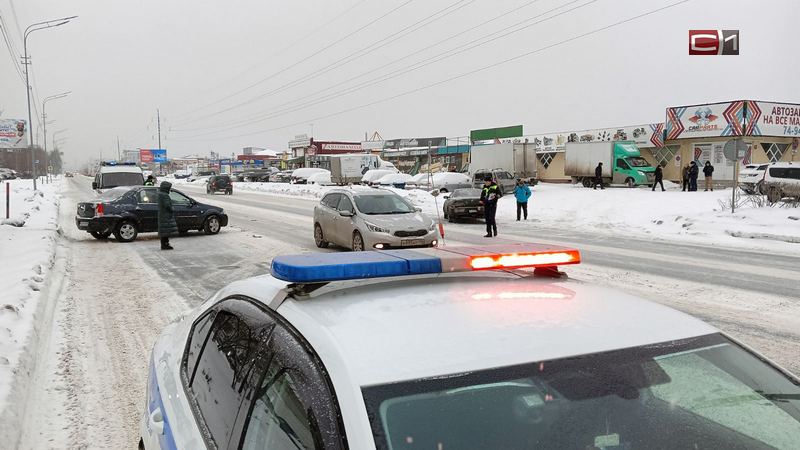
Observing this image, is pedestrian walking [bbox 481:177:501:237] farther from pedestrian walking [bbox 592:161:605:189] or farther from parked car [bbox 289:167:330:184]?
parked car [bbox 289:167:330:184]

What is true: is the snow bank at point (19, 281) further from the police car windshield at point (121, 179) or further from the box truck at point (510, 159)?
the box truck at point (510, 159)

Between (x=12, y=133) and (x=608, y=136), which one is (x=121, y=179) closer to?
(x=12, y=133)

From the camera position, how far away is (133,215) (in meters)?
16.8

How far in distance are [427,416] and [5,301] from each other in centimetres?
812

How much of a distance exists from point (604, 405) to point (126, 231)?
17.3 meters

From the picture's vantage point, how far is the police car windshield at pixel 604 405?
1.50 metres

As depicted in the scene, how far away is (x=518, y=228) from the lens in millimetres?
20594

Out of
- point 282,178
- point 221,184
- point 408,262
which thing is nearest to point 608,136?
point 221,184

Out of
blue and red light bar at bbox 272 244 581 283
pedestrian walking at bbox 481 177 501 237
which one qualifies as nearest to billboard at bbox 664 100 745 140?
pedestrian walking at bbox 481 177 501 237

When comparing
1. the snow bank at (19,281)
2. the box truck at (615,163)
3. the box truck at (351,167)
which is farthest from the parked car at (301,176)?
the snow bank at (19,281)

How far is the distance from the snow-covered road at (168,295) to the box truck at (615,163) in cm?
2328

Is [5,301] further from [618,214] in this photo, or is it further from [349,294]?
[618,214]

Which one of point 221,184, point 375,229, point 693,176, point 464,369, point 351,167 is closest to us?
point 464,369

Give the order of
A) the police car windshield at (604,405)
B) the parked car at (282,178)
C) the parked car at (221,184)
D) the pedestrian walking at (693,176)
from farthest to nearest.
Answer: the parked car at (282,178) → the parked car at (221,184) → the pedestrian walking at (693,176) → the police car windshield at (604,405)
